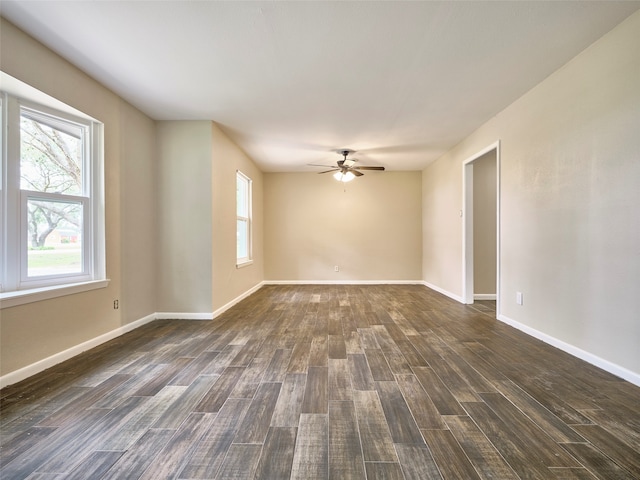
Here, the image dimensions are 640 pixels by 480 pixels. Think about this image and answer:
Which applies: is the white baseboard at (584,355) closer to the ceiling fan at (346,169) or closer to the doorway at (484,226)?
the doorway at (484,226)

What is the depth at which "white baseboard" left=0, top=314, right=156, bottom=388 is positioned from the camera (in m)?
2.02

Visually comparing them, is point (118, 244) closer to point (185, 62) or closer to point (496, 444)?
point (185, 62)

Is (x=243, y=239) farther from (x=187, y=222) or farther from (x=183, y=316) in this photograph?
(x=183, y=316)

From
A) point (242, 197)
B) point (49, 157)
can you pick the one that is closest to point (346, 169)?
point (242, 197)

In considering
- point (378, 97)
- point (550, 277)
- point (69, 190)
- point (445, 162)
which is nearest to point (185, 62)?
point (69, 190)

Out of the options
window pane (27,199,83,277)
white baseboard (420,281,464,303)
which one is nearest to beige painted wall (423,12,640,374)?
white baseboard (420,281,464,303)

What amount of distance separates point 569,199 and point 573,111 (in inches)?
30.0

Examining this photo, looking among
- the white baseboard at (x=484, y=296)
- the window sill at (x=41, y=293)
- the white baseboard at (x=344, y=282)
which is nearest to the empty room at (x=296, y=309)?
the window sill at (x=41, y=293)

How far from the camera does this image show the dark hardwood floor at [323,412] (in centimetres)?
128

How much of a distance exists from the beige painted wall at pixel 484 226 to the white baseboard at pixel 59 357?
17.0 feet

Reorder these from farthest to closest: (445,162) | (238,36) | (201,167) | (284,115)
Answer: (445,162), (201,167), (284,115), (238,36)

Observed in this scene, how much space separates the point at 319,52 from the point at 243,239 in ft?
12.5

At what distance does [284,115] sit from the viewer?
350 cm

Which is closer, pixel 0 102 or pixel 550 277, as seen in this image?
pixel 0 102
